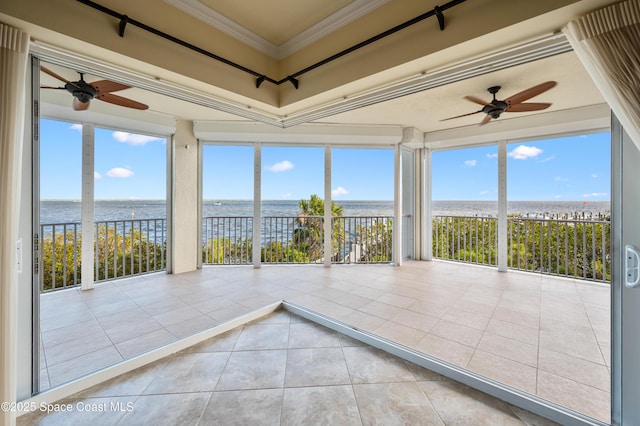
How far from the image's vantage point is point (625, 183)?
1.29 metres

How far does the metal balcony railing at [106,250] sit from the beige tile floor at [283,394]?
2667 mm

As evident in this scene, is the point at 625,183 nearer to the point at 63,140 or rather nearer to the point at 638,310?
the point at 638,310

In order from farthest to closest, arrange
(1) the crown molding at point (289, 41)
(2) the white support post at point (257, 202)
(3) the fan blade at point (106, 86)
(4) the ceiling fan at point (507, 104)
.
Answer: (2) the white support post at point (257, 202), (4) the ceiling fan at point (507, 104), (3) the fan blade at point (106, 86), (1) the crown molding at point (289, 41)

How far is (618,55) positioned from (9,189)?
309cm

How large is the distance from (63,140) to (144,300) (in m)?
2.56

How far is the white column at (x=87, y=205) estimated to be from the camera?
3.50 metres

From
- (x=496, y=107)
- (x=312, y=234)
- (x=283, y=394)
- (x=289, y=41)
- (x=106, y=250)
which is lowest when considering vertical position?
(x=283, y=394)

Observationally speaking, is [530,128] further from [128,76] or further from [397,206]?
[128,76]

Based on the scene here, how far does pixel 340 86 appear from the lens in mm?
2293

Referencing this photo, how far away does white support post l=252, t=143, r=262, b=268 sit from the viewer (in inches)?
185

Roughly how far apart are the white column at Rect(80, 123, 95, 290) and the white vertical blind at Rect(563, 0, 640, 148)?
16.9 feet

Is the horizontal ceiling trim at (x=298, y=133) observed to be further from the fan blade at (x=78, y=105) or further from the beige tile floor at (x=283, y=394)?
the beige tile floor at (x=283, y=394)

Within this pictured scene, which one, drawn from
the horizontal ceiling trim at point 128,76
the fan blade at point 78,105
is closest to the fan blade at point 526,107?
the horizontal ceiling trim at point 128,76

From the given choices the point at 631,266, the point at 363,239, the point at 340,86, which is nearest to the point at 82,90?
the point at 340,86
